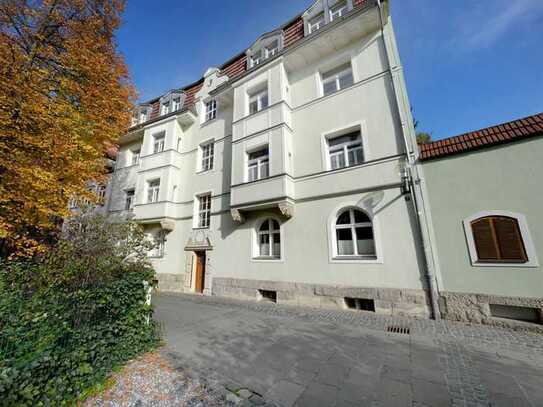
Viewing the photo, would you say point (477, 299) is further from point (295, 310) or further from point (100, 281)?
point (100, 281)

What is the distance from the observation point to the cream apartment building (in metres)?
6.88

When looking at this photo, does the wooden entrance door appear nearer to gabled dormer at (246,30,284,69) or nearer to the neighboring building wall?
the neighboring building wall

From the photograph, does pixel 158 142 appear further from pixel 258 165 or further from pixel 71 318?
pixel 71 318

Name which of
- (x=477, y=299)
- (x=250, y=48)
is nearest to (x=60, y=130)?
(x=250, y=48)

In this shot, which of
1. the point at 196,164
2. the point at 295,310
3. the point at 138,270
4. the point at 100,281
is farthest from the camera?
the point at 196,164

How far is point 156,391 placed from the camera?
9.93 feet

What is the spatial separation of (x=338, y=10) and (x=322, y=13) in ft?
2.39

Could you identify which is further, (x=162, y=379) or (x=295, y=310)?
(x=295, y=310)

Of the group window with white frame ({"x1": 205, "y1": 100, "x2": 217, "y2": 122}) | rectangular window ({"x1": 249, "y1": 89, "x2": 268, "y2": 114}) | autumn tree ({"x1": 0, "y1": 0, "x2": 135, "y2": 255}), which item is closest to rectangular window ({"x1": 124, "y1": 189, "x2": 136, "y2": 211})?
autumn tree ({"x1": 0, "y1": 0, "x2": 135, "y2": 255})

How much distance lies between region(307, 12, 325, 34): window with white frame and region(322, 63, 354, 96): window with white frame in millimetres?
2325

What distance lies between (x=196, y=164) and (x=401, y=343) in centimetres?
1204

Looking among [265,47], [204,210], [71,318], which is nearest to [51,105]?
[204,210]

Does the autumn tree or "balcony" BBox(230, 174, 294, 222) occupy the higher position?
the autumn tree

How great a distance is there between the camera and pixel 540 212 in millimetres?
5230
